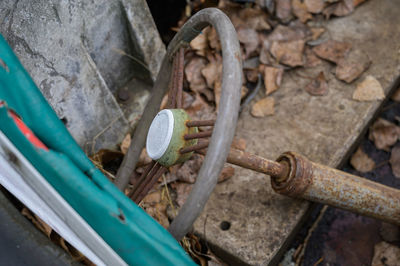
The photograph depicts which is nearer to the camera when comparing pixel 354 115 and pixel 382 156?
pixel 354 115

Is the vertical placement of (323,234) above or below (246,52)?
below

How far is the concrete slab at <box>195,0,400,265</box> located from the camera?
173 centimetres

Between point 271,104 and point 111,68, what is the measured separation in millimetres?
903

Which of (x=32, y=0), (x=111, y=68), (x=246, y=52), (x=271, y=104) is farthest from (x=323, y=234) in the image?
(x=32, y=0)

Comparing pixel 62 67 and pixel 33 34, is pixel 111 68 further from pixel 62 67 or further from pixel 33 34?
pixel 33 34

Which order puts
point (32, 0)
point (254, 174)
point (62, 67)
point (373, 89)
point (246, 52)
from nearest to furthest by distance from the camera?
1. point (32, 0)
2. point (62, 67)
3. point (254, 174)
4. point (373, 89)
5. point (246, 52)

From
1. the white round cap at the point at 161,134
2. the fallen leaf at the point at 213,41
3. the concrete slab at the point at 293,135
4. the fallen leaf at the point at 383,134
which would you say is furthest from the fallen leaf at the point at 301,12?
the white round cap at the point at 161,134

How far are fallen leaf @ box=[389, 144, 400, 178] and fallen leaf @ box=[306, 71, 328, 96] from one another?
0.53 metres

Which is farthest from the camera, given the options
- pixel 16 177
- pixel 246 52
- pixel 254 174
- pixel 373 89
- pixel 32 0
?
pixel 246 52

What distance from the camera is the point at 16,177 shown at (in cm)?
95

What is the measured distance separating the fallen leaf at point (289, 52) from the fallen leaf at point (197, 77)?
0.44 metres

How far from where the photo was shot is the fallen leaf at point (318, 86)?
2.17 m

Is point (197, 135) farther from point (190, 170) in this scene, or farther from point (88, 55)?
point (88, 55)

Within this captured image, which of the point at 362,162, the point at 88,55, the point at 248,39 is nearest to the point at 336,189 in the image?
the point at 362,162
